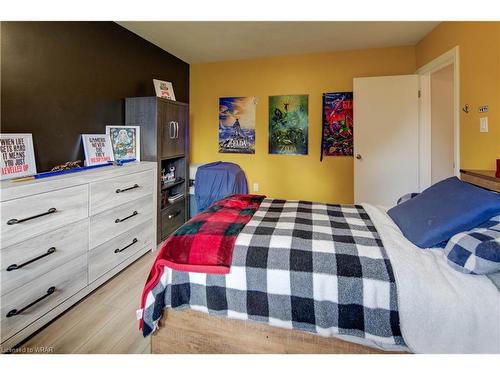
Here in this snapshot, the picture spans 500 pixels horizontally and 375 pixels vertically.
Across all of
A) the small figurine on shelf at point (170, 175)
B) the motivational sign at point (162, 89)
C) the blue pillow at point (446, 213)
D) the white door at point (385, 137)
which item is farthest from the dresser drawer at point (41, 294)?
the white door at point (385, 137)

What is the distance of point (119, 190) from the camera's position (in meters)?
2.21

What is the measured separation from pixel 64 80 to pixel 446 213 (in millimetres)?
2772

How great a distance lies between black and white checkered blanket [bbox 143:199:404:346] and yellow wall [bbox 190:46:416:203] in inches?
96.5

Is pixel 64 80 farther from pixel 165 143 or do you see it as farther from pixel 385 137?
pixel 385 137

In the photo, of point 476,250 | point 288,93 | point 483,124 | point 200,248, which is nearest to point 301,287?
point 200,248

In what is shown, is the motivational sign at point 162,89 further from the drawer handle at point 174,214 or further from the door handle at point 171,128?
the drawer handle at point 174,214

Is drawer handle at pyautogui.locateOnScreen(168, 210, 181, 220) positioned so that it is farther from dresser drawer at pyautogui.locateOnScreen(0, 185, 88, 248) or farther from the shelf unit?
dresser drawer at pyautogui.locateOnScreen(0, 185, 88, 248)

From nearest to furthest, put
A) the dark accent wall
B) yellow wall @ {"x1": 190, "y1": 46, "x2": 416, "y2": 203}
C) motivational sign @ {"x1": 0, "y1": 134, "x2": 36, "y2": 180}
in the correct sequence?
motivational sign @ {"x1": 0, "y1": 134, "x2": 36, "y2": 180}
the dark accent wall
yellow wall @ {"x1": 190, "y1": 46, "x2": 416, "y2": 203}

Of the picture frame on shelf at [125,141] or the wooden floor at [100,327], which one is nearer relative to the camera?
the wooden floor at [100,327]

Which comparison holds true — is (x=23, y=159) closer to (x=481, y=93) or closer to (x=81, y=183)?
(x=81, y=183)

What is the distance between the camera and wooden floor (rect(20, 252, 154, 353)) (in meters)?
1.52

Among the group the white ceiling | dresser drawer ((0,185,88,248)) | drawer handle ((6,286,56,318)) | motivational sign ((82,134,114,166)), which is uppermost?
the white ceiling

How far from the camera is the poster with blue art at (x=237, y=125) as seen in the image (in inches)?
156

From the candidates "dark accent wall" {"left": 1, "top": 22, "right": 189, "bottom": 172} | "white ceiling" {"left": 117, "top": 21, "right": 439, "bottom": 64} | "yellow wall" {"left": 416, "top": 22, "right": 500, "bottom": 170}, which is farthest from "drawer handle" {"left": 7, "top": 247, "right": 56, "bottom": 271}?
"yellow wall" {"left": 416, "top": 22, "right": 500, "bottom": 170}
